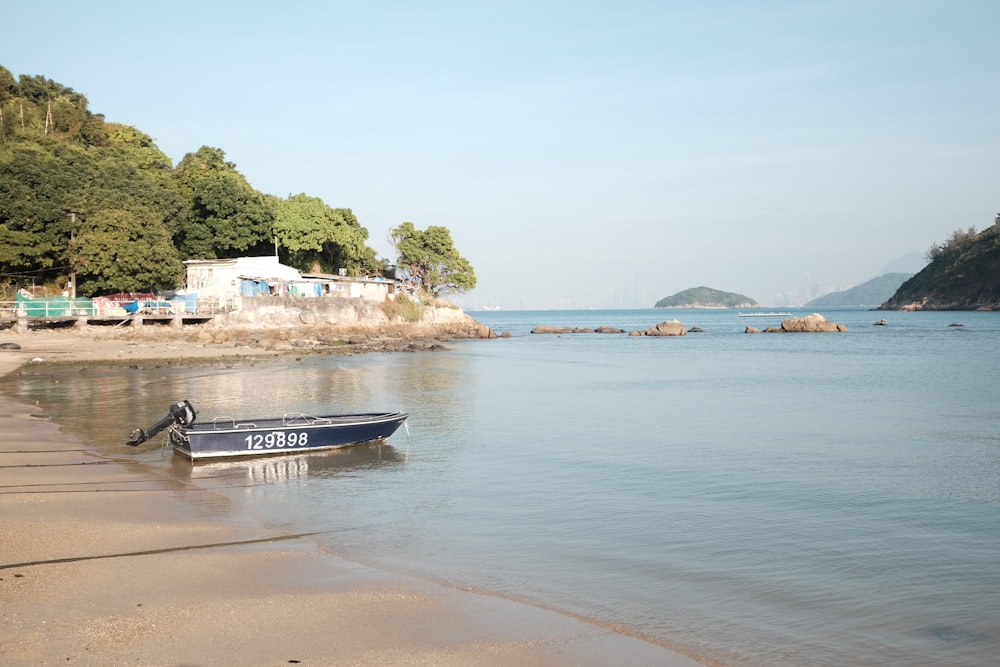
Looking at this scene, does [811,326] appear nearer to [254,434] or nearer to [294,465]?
[294,465]


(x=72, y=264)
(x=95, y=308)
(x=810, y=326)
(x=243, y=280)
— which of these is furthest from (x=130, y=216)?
(x=810, y=326)

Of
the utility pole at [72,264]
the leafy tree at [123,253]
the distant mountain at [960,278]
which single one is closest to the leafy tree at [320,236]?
the leafy tree at [123,253]

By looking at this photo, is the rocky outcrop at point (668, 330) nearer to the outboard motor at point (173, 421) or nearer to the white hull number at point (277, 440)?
the white hull number at point (277, 440)

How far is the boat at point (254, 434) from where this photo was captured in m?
16.7

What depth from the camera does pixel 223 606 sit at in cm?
781

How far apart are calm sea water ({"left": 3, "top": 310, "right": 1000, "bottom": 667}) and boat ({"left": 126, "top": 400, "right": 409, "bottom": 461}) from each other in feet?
1.21

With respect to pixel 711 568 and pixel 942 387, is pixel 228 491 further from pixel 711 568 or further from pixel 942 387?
pixel 942 387

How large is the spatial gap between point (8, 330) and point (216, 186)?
69.0 feet

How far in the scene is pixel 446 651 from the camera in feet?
22.6

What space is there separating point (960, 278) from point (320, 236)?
137 meters

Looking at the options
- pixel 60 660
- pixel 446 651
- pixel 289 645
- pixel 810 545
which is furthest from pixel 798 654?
pixel 60 660

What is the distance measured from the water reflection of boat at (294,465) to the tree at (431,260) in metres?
70.3

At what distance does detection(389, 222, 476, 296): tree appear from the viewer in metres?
88.1

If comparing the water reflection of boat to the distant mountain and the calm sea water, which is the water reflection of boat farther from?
the distant mountain
